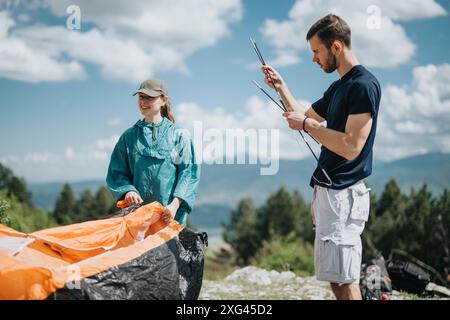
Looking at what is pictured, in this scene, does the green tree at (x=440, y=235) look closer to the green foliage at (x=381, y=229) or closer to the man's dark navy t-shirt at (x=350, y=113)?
the green foliage at (x=381, y=229)

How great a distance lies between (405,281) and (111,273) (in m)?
4.29

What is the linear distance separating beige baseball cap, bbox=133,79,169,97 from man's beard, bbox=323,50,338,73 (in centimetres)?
141

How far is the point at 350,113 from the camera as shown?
99.3 inches

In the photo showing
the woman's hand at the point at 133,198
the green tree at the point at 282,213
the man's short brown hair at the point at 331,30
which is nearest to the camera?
the man's short brown hair at the point at 331,30

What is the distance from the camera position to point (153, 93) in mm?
3617

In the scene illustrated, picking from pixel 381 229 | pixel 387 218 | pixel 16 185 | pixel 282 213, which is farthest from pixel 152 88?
pixel 282 213

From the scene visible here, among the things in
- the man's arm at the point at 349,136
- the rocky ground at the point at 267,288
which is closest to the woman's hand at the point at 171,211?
the man's arm at the point at 349,136

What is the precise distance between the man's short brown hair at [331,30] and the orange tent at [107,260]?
5.17 ft

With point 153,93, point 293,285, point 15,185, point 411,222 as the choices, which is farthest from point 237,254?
point 153,93

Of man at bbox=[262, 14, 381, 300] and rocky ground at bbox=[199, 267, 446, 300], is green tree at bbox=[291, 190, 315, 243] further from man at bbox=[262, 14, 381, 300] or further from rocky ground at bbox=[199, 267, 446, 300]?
man at bbox=[262, 14, 381, 300]

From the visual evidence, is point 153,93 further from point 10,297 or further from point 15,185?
point 15,185

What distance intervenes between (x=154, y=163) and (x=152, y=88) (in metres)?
0.56

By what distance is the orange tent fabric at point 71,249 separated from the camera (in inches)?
102

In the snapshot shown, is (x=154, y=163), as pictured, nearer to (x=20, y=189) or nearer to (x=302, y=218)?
(x=20, y=189)
